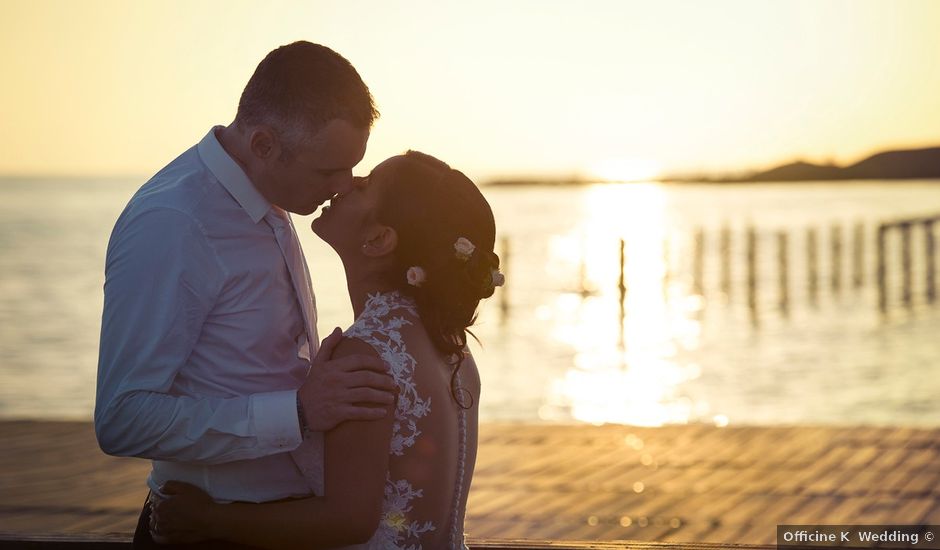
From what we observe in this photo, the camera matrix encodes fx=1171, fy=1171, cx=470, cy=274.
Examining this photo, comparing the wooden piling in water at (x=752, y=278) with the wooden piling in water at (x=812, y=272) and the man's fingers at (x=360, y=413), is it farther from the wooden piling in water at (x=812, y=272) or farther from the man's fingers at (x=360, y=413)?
the man's fingers at (x=360, y=413)

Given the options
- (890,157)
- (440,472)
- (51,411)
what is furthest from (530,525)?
(890,157)

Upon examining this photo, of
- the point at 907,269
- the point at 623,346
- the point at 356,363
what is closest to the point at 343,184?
the point at 356,363

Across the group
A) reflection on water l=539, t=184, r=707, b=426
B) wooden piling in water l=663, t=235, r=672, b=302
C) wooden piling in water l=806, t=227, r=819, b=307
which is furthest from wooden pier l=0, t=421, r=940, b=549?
wooden piling in water l=663, t=235, r=672, b=302

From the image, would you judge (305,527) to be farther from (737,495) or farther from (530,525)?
(737,495)

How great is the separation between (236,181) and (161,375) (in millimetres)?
451

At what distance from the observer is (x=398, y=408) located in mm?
2367

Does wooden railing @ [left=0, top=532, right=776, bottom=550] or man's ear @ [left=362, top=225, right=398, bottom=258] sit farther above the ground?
man's ear @ [left=362, top=225, right=398, bottom=258]

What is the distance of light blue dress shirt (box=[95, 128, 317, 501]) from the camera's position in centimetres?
226

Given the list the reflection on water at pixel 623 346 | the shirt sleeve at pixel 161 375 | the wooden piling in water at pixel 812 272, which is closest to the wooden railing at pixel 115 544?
the shirt sleeve at pixel 161 375

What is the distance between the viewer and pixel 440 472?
96.5 inches

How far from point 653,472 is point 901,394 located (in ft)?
31.1

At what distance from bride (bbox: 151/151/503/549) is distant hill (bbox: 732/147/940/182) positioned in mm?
101071

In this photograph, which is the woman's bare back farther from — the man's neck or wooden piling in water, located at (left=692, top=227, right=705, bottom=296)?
wooden piling in water, located at (left=692, top=227, right=705, bottom=296)

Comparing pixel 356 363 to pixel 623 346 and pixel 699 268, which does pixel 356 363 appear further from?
pixel 699 268
